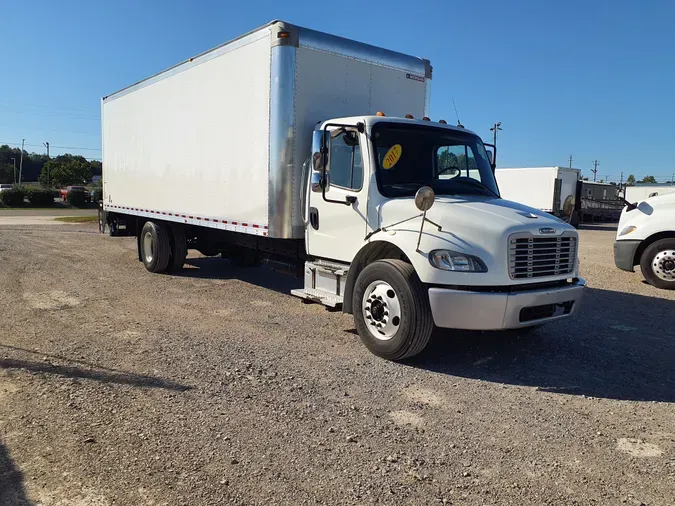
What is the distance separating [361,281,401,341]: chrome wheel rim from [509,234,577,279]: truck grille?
1.15m

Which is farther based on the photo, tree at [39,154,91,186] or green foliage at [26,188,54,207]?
tree at [39,154,91,186]

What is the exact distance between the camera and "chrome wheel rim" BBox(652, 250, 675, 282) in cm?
966

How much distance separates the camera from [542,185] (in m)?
29.1

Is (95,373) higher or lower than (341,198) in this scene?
lower

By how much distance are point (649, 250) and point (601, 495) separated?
815cm

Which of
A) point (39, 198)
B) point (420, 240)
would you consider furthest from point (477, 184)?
point (39, 198)

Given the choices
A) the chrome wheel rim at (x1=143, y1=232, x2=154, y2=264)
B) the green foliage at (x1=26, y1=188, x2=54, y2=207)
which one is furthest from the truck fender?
the green foliage at (x1=26, y1=188, x2=54, y2=207)

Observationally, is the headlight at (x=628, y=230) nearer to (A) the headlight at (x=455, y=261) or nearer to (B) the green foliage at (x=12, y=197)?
(A) the headlight at (x=455, y=261)

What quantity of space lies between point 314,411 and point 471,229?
218 cm

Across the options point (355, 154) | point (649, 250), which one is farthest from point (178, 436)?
point (649, 250)

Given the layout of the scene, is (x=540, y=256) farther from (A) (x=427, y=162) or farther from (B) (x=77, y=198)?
(B) (x=77, y=198)

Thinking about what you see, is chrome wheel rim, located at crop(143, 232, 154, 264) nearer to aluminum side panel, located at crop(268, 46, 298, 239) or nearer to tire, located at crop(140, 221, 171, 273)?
tire, located at crop(140, 221, 171, 273)

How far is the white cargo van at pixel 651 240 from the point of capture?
31.9 ft

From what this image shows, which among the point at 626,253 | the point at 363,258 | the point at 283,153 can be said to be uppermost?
the point at 283,153
